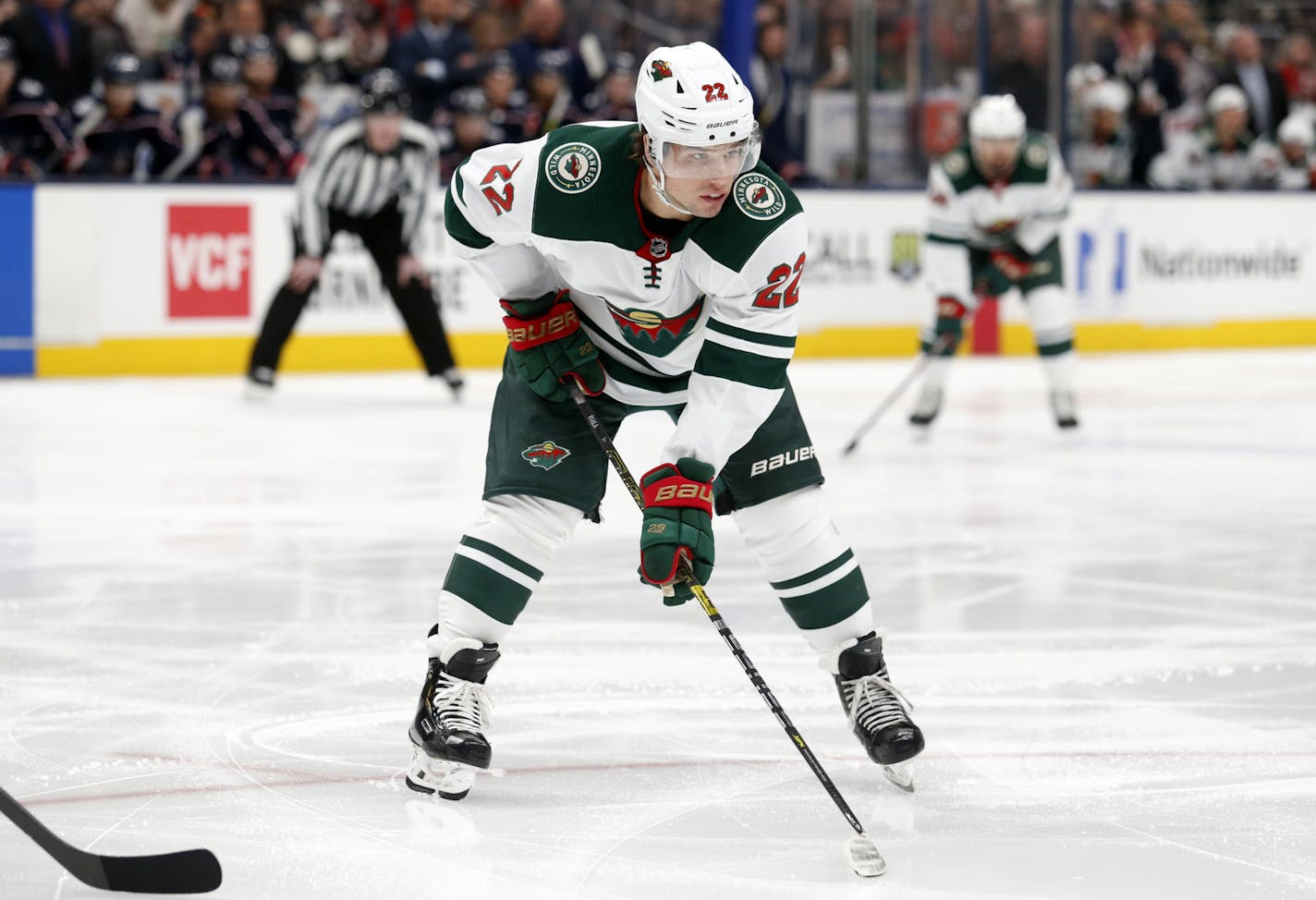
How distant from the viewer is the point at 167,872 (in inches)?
88.7

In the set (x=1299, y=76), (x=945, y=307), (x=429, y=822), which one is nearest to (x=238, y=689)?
(x=429, y=822)

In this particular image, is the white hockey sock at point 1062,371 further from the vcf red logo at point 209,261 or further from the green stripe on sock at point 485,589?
the green stripe on sock at point 485,589

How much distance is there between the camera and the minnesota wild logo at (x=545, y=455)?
277cm

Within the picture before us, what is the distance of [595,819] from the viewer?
102 inches

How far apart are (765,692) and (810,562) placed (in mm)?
259

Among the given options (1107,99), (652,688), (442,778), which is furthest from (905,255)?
(442,778)

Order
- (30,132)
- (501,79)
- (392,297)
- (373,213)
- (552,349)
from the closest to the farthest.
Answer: (552,349), (373,213), (392,297), (30,132), (501,79)

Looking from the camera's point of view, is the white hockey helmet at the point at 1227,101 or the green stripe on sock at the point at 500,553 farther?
the white hockey helmet at the point at 1227,101

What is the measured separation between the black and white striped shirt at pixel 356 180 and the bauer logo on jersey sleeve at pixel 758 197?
5.37 meters

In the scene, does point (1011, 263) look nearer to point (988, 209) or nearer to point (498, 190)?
point (988, 209)

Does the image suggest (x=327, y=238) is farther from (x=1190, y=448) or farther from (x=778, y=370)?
(x=778, y=370)

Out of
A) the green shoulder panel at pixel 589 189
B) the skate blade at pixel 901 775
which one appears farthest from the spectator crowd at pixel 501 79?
the skate blade at pixel 901 775

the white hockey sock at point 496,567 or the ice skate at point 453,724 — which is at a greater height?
the white hockey sock at point 496,567

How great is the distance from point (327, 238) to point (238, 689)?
490 cm
